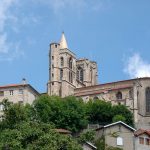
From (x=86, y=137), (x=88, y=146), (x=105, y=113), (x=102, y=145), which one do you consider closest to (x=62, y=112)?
(x=105, y=113)

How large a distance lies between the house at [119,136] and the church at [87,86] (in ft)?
94.9

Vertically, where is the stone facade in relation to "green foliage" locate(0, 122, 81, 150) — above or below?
above

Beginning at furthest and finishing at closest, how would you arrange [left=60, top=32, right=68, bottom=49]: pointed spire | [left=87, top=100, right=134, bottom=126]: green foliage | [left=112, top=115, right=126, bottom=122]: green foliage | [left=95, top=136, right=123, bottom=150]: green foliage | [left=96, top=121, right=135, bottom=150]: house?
[left=60, top=32, right=68, bottom=49]: pointed spire, [left=87, top=100, right=134, bottom=126]: green foliage, [left=112, top=115, right=126, bottom=122]: green foliage, [left=96, top=121, right=135, bottom=150]: house, [left=95, top=136, right=123, bottom=150]: green foliage

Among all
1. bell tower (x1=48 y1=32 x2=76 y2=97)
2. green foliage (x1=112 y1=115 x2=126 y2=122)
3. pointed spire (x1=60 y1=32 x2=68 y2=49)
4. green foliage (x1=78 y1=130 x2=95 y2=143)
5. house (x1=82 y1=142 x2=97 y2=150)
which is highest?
pointed spire (x1=60 y1=32 x2=68 y2=49)

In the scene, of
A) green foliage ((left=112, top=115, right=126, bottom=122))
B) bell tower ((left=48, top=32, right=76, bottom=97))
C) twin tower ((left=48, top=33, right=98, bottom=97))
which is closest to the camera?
green foliage ((left=112, top=115, right=126, bottom=122))

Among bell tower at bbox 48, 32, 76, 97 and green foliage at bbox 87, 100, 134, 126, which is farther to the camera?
bell tower at bbox 48, 32, 76, 97

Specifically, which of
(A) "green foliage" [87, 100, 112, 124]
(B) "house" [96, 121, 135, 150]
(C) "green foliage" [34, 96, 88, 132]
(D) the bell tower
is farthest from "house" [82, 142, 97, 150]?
(D) the bell tower

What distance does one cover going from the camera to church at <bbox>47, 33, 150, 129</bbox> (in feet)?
415

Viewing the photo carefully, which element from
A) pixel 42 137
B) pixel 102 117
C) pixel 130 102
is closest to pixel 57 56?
pixel 130 102

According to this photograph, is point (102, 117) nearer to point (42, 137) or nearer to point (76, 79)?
point (76, 79)

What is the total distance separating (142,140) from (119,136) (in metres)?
3.02

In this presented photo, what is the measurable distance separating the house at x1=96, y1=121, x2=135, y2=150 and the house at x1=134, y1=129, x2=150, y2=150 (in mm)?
648

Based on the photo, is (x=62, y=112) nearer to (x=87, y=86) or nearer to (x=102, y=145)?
(x=102, y=145)

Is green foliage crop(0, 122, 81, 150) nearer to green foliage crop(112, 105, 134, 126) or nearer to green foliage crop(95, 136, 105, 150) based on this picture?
green foliage crop(95, 136, 105, 150)
